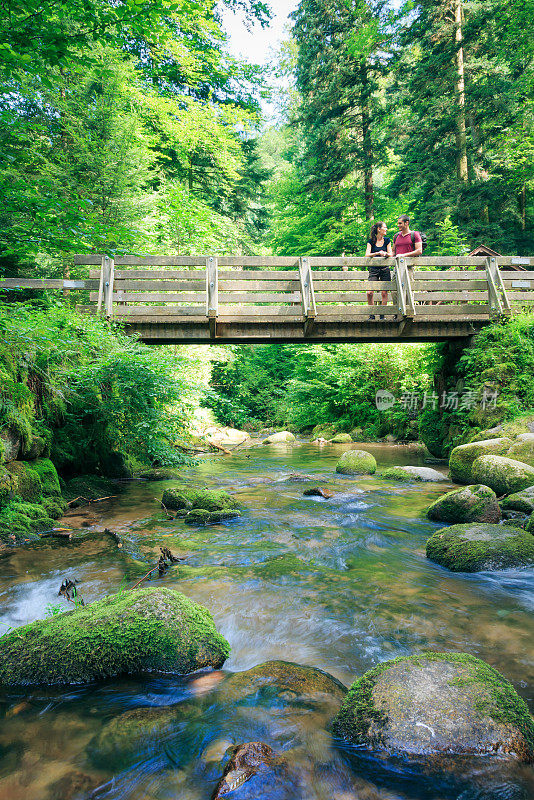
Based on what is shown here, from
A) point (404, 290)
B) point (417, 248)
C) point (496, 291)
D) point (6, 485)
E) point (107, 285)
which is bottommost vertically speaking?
point (6, 485)

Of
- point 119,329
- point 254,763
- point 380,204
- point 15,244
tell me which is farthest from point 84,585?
point 380,204

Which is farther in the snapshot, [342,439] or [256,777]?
[342,439]

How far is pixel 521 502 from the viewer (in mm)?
5852

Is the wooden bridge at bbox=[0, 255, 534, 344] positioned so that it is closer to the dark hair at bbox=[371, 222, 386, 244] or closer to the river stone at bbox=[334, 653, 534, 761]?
the dark hair at bbox=[371, 222, 386, 244]

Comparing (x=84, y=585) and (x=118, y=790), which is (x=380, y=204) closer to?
(x=84, y=585)

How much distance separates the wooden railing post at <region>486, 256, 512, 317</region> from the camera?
9.74 meters

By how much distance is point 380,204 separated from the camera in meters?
20.5

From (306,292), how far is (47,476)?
588 centimetres

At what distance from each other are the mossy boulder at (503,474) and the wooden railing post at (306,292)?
4.11 meters

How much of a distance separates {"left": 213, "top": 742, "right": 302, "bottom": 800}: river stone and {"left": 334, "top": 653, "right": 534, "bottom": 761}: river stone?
1.30 feet

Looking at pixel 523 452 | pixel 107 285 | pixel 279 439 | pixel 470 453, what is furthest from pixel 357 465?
pixel 279 439

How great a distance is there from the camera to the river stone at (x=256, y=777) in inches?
75.1

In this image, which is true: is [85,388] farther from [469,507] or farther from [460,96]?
[460,96]

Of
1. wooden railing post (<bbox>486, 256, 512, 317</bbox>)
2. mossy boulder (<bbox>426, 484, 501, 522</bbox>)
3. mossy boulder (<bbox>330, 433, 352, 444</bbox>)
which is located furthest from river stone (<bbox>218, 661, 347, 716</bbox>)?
mossy boulder (<bbox>330, 433, 352, 444</bbox>)
